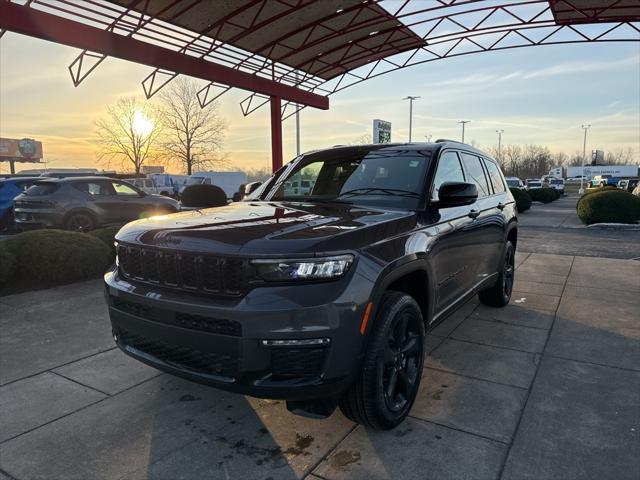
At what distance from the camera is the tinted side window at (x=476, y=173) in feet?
14.8

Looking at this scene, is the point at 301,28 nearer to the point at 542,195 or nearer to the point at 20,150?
the point at 542,195

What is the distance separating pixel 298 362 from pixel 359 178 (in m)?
1.96

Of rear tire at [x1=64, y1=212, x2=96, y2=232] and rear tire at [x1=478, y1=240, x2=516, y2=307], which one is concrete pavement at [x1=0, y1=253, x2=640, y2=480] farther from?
rear tire at [x1=64, y1=212, x2=96, y2=232]

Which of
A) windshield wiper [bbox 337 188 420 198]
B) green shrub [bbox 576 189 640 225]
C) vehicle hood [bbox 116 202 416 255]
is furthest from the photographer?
green shrub [bbox 576 189 640 225]

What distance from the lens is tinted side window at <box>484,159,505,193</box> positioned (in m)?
5.30

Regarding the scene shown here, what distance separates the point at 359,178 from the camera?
3852 mm

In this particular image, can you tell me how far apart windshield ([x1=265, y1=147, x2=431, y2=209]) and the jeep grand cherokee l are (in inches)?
0.7

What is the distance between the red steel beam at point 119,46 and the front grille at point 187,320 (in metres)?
10.4

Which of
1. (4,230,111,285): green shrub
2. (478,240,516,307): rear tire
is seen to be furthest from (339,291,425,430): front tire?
(4,230,111,285): green shrub

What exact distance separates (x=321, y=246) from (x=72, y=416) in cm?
215

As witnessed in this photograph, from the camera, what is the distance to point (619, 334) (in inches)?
184

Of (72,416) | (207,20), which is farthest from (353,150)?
(207,20)

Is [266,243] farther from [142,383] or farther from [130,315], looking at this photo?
[142,383]

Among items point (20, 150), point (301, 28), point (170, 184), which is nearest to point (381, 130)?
point (301, 28)
